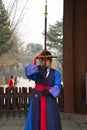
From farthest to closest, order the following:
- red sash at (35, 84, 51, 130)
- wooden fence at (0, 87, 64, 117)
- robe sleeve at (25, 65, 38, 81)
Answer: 1. wooden fence at (0, 87, 64, 117)
2. red sash at (35, 84, 51, 130)
3. robe sleeve at (25, 65, 38, 81)

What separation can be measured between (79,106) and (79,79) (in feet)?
2.59

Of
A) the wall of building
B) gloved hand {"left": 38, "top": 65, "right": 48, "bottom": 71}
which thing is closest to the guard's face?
gloved hand {"left": 38, "top": 65, "right": 48, "bottom": 71}

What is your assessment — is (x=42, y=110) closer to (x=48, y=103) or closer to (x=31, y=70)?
(x=48, y=103)

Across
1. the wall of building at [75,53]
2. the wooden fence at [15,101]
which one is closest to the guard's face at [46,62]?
the wall of building at [75,53]

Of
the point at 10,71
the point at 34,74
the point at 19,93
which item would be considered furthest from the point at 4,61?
the point at 34,74

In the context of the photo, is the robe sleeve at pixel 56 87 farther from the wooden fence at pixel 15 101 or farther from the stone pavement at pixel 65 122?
the wooden fence at pixel 15 101

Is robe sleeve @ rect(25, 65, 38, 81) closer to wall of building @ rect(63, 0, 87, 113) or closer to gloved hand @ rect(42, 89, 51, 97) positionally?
gloved hand @ rect(42, 89, 51, 97)

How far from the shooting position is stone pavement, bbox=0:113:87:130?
8484 mm

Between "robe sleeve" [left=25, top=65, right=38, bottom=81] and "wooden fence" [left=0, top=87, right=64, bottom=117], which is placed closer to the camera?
"robe sleeve" [left=25, top=65, right=38, bottom=81]

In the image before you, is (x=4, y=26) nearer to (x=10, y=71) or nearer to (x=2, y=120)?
(x=10, y=71)

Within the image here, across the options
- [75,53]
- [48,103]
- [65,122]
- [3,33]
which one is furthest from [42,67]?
[3,33]

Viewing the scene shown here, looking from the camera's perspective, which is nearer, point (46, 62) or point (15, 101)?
point (46, 62)

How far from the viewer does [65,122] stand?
30.6 feet

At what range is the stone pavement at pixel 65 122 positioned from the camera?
848 centimetres
